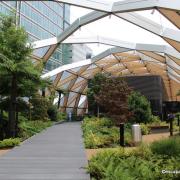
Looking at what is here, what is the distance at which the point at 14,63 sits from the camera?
20.9 m

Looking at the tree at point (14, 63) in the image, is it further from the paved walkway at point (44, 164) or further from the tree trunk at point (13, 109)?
the paved walkway at point (44, 164)

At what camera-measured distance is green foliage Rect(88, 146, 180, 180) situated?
891 cm

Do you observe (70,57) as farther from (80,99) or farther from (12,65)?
(12,65)

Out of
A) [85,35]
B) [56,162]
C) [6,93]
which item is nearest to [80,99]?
[85,35]

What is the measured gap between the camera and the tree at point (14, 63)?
68.4 feet

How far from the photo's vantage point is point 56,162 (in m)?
12.5

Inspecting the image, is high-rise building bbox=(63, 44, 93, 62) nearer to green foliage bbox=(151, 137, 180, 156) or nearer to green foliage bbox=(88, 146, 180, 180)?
green foliage bbox=(151, 137, 180, 156)

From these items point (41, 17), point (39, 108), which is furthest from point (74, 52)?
point (39, 108)

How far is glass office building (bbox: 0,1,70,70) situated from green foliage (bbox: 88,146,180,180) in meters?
46.7

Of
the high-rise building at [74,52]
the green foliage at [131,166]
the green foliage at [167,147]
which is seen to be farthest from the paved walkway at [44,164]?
the high-rise building at [74,52]

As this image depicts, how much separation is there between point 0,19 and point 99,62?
31.7 m

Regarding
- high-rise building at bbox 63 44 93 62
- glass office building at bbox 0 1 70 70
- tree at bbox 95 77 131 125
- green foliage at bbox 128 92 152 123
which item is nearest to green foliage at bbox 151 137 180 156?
tree at bbox 95 77 131 125

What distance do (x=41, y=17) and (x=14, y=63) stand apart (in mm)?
57876

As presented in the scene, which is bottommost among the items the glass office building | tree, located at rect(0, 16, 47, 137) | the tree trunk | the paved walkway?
the paved walkway
